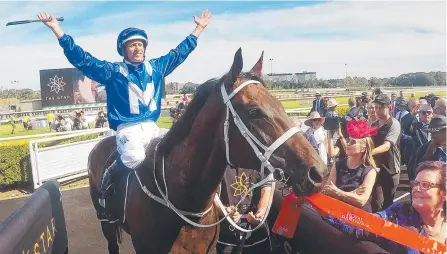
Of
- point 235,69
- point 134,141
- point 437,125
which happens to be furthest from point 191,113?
point 437,125

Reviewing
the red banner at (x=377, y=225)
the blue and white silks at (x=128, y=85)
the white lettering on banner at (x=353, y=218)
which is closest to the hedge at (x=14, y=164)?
the blue and white silks at (x=128, y=85)

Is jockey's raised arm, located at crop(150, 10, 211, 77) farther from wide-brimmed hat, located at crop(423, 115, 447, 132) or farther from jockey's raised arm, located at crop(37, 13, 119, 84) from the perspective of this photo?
wide-brimmed hat, located at crop(423, 115, 447, 132)

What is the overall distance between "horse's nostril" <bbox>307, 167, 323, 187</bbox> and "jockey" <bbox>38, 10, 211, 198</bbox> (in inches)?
63.8

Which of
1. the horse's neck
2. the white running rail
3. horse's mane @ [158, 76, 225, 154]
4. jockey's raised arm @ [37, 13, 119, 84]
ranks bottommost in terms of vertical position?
the white running rail

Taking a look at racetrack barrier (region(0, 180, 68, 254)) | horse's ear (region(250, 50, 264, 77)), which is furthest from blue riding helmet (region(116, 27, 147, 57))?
racetrack barrier (region(0, 180, 68, 254))

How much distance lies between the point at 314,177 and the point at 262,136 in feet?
1.24

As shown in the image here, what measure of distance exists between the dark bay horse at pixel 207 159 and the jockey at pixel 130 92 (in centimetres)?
19

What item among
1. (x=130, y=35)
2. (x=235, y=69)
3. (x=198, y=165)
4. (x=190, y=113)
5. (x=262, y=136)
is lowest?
(x=198, y=165)

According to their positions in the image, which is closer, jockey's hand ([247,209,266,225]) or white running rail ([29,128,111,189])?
jockey's hand ([247,209,266,225])

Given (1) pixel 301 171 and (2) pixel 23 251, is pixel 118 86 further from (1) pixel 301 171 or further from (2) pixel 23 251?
(1) pixel 301 171

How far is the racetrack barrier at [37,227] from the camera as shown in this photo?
7.88 ft

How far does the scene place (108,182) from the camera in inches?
141

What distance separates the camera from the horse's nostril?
2.09 m

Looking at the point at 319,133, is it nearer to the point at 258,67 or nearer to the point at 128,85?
the point at 128,85
